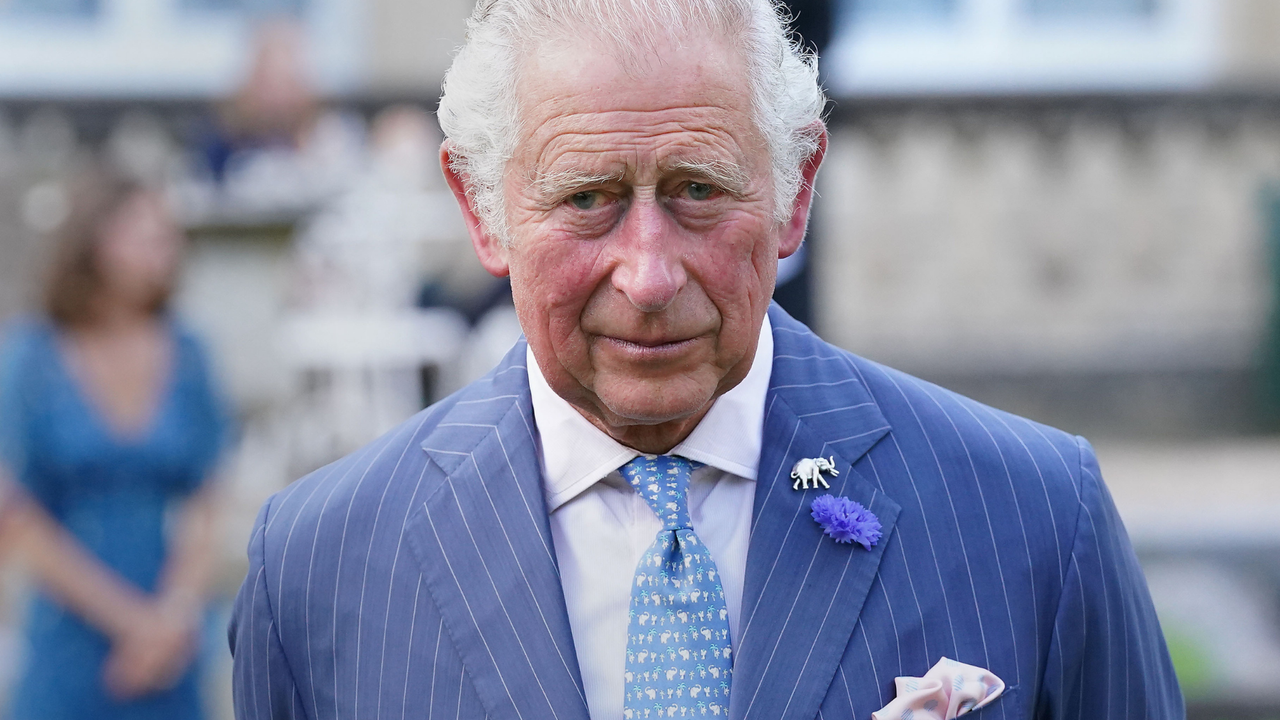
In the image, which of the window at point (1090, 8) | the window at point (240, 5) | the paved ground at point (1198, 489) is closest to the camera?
the paved ground at point (1198, 489)

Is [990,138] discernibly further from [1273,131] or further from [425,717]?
[425,717]

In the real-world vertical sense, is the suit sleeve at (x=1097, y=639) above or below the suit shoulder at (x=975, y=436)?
below

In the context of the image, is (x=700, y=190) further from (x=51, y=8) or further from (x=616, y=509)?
(x=51, y=8)

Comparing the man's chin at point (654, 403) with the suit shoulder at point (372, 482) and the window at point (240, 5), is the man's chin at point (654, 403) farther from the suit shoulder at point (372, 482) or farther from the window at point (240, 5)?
the window at point (240, 5)

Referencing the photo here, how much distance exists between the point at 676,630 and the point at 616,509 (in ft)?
0.72

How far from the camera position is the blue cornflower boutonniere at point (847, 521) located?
200 cm

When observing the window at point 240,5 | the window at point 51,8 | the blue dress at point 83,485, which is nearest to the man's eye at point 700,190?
the blue dress at point 83,485

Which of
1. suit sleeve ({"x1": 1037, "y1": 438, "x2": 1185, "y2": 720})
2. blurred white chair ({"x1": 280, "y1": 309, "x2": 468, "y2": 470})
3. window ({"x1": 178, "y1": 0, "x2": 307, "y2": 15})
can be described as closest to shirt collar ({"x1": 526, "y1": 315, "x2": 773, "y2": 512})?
suit sleeve ({"x1": 1037, "y1": 438, "x2": 1185, "y2": 720})

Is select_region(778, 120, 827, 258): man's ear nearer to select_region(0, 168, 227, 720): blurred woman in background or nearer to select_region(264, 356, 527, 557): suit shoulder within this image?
select_region(264, 356, 527, 557): suit shoulder

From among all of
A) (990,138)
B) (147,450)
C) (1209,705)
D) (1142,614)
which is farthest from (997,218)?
(1142,614)

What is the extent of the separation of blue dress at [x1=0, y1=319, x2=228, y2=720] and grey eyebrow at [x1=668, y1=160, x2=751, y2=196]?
3322mm

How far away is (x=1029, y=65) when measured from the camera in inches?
428

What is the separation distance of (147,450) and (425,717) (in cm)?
302

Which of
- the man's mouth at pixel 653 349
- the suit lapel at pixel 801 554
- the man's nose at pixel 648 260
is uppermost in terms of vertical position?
the man's nose at pixel 648 260
